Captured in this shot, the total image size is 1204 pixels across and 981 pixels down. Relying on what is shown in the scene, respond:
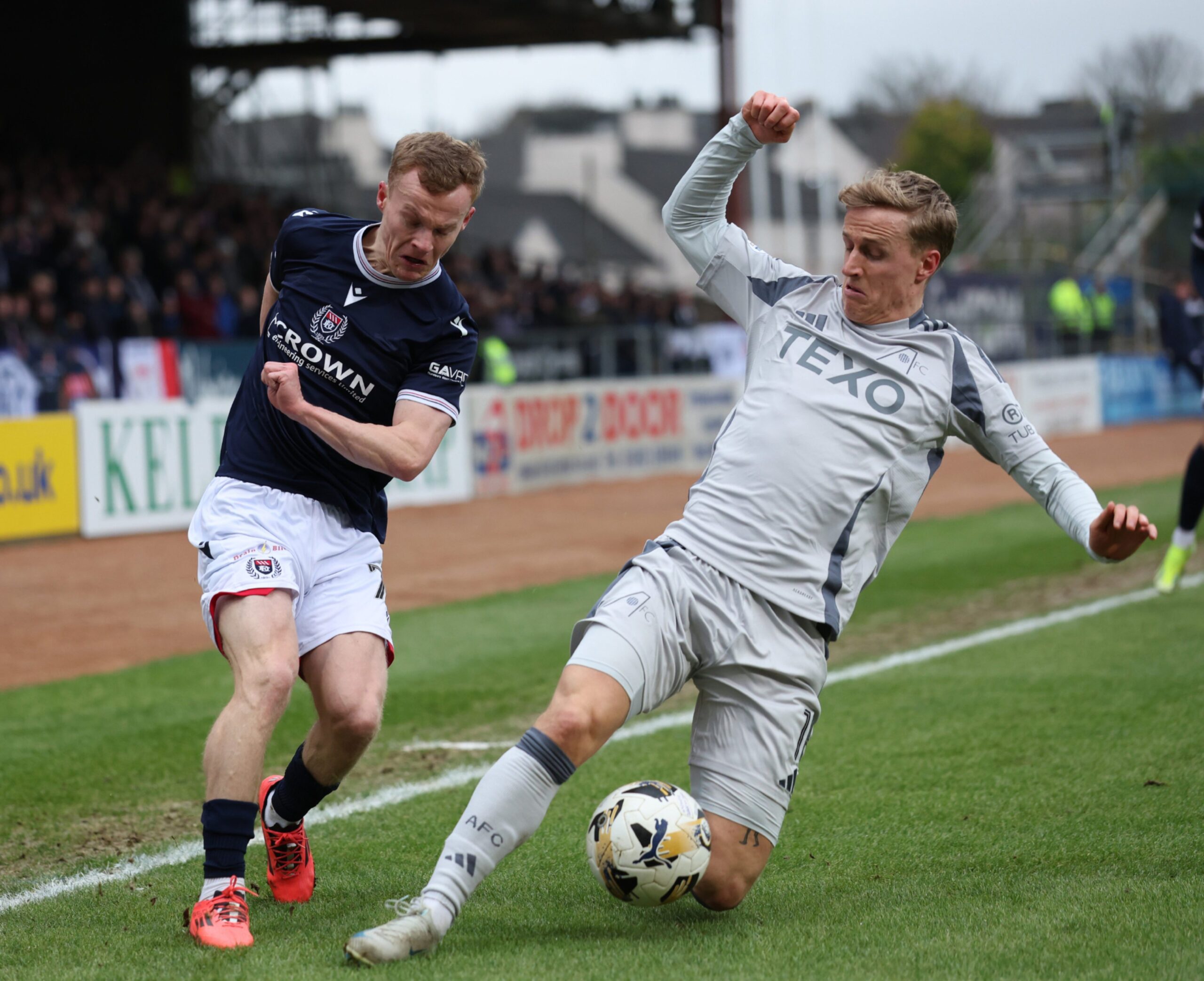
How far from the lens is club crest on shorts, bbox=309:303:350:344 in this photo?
170 inches

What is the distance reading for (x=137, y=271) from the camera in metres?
20.0

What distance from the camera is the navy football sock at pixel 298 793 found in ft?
14.4

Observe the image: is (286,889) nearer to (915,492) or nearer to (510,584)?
(915,492)

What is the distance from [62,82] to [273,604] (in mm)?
29172

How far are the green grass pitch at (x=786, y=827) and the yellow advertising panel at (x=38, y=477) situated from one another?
5446 millimetres

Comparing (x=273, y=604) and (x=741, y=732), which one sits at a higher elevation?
(x=273, y=604)

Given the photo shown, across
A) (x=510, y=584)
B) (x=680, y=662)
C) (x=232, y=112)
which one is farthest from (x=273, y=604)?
(x=232, y=112)

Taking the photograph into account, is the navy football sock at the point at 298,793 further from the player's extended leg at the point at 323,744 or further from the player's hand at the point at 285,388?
the player's hand at the point at 285,388

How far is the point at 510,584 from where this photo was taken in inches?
471

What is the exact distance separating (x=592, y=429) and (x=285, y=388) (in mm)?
15755

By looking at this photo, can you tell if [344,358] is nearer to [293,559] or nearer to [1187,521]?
[293,559]

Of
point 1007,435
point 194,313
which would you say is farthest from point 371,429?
point 194,313

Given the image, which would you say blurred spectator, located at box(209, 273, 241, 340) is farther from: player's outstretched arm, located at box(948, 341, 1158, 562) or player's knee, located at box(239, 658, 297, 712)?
player's outstretched arm, located at box(948, 341, 1158, 562)

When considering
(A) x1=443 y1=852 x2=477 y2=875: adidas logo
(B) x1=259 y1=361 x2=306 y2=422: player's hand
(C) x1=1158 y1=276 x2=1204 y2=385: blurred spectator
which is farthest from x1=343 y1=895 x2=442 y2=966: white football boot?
(C) x1=1158 y1=276 x2=1204 y2=385: blurred spectator
